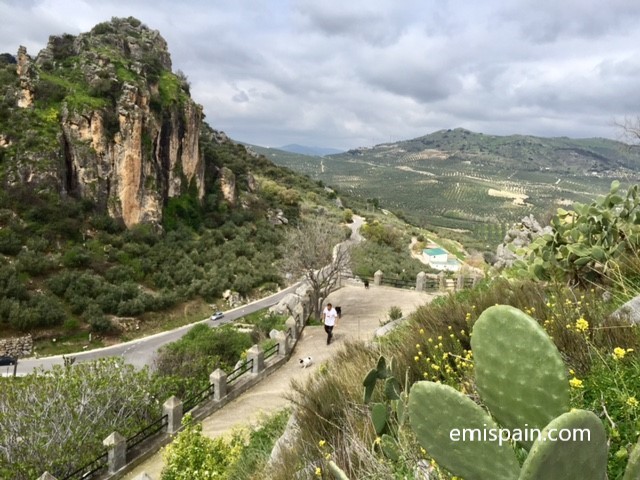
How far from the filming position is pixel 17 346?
22172mm

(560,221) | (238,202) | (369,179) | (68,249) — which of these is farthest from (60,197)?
(369,179)

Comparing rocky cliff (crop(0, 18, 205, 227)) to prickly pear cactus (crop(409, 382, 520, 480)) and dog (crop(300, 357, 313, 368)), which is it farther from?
prickly pear cactus (crop(409, 382, 520, 480))

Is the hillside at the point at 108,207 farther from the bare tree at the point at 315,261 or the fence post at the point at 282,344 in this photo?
the fence post at the point at 282,344

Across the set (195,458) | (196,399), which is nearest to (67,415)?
(196,399)

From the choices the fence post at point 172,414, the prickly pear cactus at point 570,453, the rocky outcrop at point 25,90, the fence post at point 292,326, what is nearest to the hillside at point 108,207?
the rocky outcrop at point 25,90

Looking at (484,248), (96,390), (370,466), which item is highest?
(370,466)

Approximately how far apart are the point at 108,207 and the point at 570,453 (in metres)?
35.9

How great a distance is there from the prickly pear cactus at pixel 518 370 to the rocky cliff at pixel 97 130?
34479 mm

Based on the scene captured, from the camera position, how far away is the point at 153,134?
35375 millimetres

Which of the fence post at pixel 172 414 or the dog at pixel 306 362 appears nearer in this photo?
the fence post at pixel 172 414

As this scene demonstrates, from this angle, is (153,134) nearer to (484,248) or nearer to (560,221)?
(560,221)

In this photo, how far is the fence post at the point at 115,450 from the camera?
744 centimetres

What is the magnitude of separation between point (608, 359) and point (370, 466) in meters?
1.91

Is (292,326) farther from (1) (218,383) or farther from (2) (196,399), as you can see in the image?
(2) (196,399)
